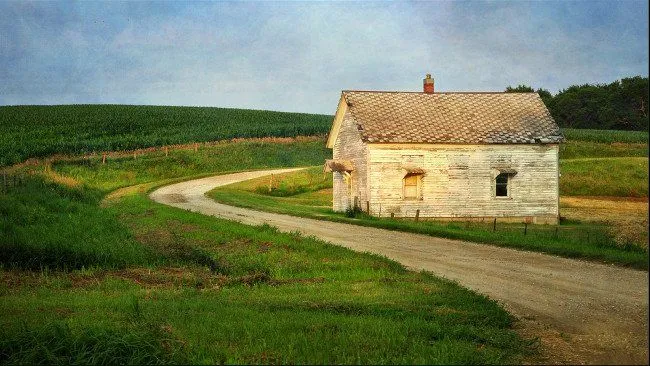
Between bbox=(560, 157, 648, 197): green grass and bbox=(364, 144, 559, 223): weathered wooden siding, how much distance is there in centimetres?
1719

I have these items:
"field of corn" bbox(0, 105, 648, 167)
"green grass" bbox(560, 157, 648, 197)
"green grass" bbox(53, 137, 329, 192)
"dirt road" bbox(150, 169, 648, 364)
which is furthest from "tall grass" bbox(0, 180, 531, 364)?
"field of corn" bbox(0, 105, 648, 167)

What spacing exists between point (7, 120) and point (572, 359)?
264ft

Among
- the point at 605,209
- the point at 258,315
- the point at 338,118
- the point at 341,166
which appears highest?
the point at 338,118

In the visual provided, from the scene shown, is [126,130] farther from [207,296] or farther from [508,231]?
[207,296]

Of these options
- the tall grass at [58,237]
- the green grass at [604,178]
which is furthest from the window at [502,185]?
the tall grass at [58,237]

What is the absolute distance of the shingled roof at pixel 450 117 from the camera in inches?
1368

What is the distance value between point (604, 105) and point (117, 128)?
72.7 meters

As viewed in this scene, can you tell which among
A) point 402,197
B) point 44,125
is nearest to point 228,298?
point 402,197

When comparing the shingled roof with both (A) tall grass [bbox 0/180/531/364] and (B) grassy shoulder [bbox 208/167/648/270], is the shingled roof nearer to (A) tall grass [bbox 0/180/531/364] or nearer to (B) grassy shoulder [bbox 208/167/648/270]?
(B) grassy shoulder [bbox 208/167/648/270]

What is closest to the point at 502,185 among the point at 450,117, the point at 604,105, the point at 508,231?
the point at 450,117

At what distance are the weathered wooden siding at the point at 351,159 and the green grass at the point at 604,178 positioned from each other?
19.6 m

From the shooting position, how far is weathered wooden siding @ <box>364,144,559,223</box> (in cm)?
3412

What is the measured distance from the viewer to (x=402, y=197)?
34.1 m

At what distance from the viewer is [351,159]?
37.3 metres
